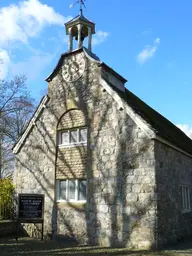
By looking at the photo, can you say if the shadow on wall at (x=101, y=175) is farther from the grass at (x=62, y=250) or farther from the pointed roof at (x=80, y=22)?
the pointed roof at (x=80, y=22)

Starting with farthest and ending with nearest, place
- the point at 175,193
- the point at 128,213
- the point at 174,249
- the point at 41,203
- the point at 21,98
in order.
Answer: the point at 21,98, the point at 41,203, the point at 175,193, the point at 128,213, the point at 174,249

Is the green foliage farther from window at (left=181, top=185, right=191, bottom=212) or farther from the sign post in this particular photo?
window at (left=181, top=185, right=191, bottom=212)

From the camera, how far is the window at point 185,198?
13.8 metres

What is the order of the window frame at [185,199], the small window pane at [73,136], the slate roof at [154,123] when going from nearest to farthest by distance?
the slate roof at [154,123], the window frame at [185,199], the small window pane at [73,136]

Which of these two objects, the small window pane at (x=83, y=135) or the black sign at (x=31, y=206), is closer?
the black sign at (x=31, y=206)

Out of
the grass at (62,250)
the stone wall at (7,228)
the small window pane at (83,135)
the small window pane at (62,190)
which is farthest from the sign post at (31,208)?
the small window pane at (83,135)

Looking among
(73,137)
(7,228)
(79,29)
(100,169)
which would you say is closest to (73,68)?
(79,29)

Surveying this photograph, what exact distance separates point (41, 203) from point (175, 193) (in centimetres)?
609

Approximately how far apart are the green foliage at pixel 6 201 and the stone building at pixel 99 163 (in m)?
0.86

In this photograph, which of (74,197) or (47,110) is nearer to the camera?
(74,197)

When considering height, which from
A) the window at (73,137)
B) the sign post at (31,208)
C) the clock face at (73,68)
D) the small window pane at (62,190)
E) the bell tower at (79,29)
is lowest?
the sign post at (31,208)

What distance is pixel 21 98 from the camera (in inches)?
1194

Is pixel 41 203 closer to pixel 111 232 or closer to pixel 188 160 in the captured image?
pixel 111 232

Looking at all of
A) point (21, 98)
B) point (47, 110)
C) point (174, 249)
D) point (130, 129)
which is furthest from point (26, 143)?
point (21, 98)
